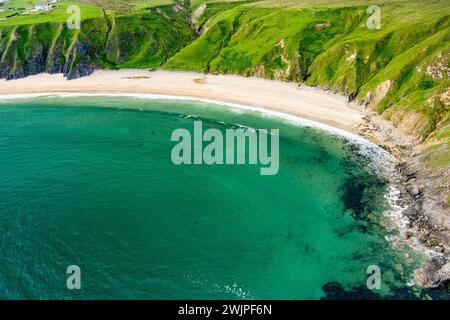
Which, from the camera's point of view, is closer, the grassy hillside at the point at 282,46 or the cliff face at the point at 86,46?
the grassy hillside at the point at 282,46

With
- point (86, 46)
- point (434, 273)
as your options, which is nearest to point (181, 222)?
point (434, 273)

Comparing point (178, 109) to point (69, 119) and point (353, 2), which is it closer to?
point (69, 119)

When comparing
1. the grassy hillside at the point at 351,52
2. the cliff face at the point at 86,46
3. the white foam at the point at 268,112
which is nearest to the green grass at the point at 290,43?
the grassy hillside at the point at 351,52

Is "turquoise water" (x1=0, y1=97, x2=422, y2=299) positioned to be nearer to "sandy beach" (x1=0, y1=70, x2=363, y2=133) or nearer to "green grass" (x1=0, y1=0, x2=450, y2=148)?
"sandy beach" (x1=0, y1=70, x2=363, y2=133)

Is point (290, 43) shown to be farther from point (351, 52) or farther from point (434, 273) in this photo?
point (434, 273)

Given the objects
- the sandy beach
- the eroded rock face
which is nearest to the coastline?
the sandy beach

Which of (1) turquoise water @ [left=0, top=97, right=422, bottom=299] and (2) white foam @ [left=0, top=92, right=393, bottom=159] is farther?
(2) white foam @ [left=0, top=92, right=393, bottom=159]

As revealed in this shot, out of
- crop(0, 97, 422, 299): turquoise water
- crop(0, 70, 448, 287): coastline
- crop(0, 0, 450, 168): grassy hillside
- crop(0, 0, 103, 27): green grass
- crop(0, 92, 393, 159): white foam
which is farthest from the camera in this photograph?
crop(0, 0, 103, 27): green grass

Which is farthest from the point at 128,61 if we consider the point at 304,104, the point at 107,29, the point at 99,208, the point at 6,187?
the point at 99,208

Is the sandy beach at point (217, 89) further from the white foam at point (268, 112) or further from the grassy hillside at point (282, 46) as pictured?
the grassy hillside at point (282, 46)

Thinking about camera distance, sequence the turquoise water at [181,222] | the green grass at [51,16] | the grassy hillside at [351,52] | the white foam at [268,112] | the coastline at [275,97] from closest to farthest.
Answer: the turquoise water at [181,222] → the coastline at [275,97] → the white foam at [268,112] → the grassy hillside at [351,52] → the green grass at [51,16]
